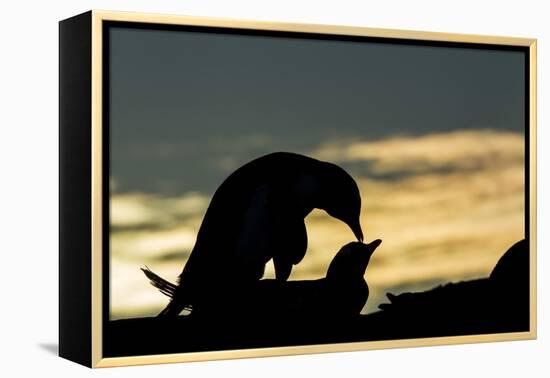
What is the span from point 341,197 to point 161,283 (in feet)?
3.43

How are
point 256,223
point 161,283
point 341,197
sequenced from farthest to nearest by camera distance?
point 341,197
point 256,223
point 161,283

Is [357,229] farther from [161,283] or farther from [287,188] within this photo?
[161,283]

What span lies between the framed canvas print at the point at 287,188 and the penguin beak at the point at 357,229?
0.01 metres

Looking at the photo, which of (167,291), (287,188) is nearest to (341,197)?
(287,188)

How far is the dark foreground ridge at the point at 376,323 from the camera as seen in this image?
6371 millimetres

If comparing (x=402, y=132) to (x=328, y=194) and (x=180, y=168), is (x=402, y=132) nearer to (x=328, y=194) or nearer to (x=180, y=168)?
(x=328, y=194)

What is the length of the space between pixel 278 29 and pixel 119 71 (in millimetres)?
843

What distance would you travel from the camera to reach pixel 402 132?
6996mm

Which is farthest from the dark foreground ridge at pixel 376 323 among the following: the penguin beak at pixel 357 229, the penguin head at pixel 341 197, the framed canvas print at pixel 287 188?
the penguin head at pixel 341 197

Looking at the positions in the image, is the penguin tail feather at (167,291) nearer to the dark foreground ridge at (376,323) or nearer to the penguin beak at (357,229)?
the dark foreground ridge at (376,323)

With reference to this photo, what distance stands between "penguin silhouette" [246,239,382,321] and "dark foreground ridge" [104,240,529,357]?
0.10ft

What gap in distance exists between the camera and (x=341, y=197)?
6848 millimetres

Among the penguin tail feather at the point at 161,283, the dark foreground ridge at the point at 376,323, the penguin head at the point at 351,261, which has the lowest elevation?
the dark foreground ridge at the point at 376,323

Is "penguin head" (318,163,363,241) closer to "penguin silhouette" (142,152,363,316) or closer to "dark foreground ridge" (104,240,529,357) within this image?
"penguin silhouette" (142,152,363,316)
